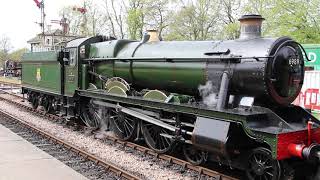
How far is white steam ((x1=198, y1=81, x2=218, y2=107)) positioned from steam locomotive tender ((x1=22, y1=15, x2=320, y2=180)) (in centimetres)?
2

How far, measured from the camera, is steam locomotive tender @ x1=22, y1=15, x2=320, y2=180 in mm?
6699

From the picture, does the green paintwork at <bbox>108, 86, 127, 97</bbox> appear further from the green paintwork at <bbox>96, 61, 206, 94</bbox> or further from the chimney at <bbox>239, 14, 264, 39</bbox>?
the chimney at <bbox>239, 14, 264, 39</bbox>

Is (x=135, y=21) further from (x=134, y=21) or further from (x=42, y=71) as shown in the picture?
(x=42, y=71)

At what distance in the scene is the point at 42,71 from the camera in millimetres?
15391

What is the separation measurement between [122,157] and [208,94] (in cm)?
271

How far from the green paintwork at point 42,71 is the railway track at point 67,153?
5.56 ft

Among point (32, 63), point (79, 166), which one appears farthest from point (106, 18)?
point (79, 166)

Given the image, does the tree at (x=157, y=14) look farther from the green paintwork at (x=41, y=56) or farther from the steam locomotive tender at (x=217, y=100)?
the steam locomotive tender at (x=217, y=100)

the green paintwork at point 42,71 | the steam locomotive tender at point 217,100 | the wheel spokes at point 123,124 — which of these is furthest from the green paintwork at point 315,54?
the green paintwork at point 42,71

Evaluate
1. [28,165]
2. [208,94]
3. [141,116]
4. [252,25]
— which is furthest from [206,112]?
[28,165]

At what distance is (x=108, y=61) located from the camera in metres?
11.3

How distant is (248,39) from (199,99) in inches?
69.6

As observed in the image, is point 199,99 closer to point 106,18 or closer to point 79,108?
point 79,108

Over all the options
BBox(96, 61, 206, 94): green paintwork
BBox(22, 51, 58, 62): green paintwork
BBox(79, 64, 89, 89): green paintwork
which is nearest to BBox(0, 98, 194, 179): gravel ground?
BBox(79, 64, 89, 89): green paintwork
